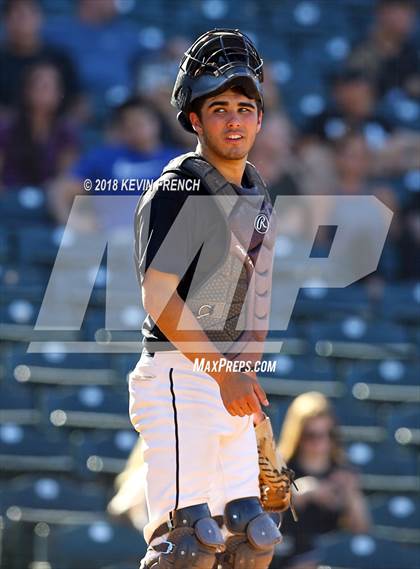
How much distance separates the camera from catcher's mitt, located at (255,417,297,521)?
11.6 ft

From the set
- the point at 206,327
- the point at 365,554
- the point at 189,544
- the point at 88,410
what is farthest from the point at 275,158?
the point at 189,544

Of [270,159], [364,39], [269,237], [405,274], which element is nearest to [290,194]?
[270,159]

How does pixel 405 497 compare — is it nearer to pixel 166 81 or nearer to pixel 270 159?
pixel 270 159

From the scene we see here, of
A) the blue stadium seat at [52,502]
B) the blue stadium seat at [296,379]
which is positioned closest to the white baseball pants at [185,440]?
the blue stadium seat at [52,502]

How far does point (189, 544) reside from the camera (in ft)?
10.4

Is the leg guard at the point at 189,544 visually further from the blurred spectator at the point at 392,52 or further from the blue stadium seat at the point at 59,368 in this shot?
the blurred spectator at the point at 392,52

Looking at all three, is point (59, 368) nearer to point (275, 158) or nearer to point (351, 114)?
point (275, 158)

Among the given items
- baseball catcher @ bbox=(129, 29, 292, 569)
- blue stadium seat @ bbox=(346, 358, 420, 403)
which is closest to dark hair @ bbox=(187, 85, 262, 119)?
baseball catcher @ bbox=(129, 29, 292, 569)

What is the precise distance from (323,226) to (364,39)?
1.40 metres

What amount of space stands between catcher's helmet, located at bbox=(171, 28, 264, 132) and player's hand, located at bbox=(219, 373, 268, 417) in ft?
2.43

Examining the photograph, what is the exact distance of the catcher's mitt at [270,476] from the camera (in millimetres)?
3529

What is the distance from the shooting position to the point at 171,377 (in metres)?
3.29

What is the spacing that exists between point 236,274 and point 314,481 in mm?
2618

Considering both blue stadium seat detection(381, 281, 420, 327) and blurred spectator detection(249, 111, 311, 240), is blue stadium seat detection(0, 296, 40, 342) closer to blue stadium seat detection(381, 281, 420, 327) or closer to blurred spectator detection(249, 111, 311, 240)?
blurred spectator detection(249, 111, 311, 240)
